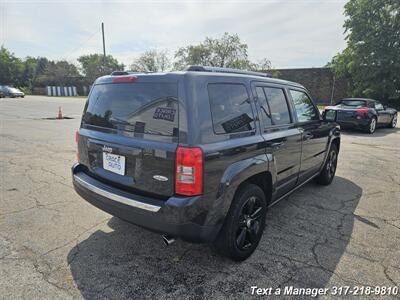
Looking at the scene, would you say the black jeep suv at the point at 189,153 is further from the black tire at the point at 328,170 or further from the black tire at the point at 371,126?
the black tire at the point at 371,126

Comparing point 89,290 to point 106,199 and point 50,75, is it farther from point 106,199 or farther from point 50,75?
point 50,75

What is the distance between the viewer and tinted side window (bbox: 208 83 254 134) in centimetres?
232

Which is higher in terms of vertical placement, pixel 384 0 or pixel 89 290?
pixel 384 0

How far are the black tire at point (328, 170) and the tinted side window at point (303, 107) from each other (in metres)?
0.99

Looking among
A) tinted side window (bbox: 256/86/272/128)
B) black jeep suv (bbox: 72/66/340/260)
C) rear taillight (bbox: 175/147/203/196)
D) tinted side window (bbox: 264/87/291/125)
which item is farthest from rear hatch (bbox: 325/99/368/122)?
rear taillight (bbox: 175/147/203/196)

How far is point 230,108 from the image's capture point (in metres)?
2.48

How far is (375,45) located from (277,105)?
90.0ft

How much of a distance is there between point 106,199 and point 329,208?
3.18 metres

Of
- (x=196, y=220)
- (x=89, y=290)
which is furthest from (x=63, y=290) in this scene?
(x=196, y=220)

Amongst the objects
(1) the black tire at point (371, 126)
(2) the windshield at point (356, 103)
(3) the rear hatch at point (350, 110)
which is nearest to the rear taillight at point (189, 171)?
(3) the rear hatch at point (350, 110)

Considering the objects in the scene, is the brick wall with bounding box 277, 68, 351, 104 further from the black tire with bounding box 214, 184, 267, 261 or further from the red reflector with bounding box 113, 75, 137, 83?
the red reflector with bounding box 113, 75, 137, 83

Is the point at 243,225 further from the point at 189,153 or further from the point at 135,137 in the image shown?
the point at 135,137

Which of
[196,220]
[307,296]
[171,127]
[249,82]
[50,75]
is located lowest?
[307,296]

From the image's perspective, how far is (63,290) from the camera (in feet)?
7.28
